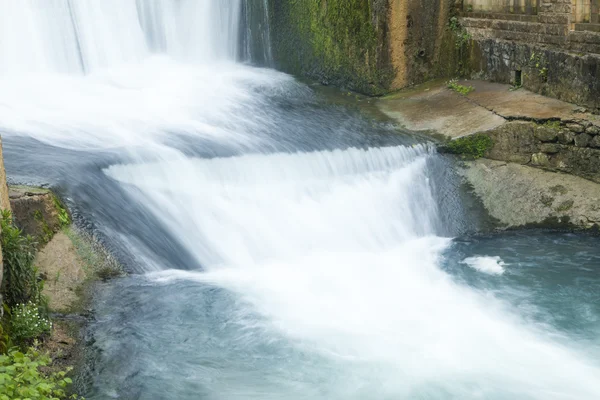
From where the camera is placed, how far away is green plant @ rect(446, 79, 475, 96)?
12451 mm

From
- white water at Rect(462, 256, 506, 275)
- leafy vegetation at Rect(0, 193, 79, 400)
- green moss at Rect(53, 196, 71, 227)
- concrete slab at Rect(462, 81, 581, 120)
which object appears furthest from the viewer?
concrete slab at Rect(462, 81, 581, 120)

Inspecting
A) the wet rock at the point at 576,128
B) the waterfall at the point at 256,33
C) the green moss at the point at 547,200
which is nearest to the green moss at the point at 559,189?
the green moss at the point at 547,200

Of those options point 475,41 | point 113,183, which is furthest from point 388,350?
A: point 475,41

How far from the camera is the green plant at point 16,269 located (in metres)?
7.03

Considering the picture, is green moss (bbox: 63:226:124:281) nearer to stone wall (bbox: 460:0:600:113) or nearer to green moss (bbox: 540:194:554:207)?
green moss (bbox: 540:194:554:207)

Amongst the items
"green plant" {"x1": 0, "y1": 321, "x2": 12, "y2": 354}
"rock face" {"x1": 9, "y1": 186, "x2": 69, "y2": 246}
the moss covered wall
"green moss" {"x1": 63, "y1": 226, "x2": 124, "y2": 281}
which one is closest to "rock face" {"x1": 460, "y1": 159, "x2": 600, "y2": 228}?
the moss covered wall

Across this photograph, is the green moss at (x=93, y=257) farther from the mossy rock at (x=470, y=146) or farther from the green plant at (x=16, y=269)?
the mossy rock at (x=470, y=146)

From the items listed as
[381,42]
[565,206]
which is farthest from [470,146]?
[381,42]

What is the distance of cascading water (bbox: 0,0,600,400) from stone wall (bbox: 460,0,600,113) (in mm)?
1909

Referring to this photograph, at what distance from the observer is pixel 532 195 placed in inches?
412

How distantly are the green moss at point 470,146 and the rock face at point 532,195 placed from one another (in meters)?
0.19

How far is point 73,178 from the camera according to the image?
8.96 metres

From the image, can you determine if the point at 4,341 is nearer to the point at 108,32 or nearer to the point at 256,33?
the point at 108,32

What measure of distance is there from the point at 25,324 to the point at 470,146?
19.9 ft
